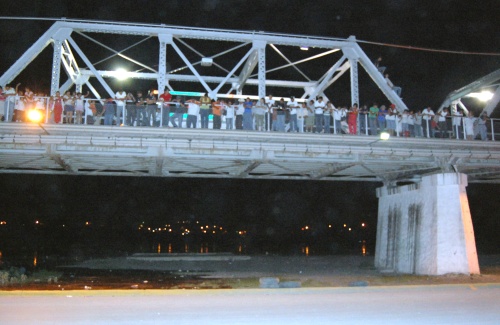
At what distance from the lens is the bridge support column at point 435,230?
67.9ft

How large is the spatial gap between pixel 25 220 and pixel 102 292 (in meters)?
135

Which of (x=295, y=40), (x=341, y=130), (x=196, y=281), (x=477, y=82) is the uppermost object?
(x=295, y=40)

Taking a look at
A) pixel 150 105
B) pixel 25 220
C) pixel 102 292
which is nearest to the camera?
pixel 102 292

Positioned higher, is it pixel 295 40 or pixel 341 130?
pixel 295 40

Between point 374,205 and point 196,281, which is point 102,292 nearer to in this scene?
point 196,281

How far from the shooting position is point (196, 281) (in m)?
22.5

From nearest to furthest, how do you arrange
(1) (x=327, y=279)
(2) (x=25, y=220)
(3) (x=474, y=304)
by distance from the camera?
1. (3) (x=474, y=304)
2. (1) (x=327, y=279)
3. (2) (x=25, y=220)

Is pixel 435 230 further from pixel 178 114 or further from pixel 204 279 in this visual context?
pixel 178 114

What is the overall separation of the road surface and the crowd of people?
737 cm

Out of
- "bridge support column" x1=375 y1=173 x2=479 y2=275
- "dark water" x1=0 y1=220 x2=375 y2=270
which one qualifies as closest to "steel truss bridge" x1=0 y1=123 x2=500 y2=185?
"bridge support column" x1=375 y1=173 x2=479 y2=275

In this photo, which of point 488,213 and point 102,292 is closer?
point 102,292

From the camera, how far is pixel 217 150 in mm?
19688

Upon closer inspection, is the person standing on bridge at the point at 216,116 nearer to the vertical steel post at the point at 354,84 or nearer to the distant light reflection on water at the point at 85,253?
the vertical steel post at the point at 354,84

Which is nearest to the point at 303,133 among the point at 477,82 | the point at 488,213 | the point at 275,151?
the point at 275,151
